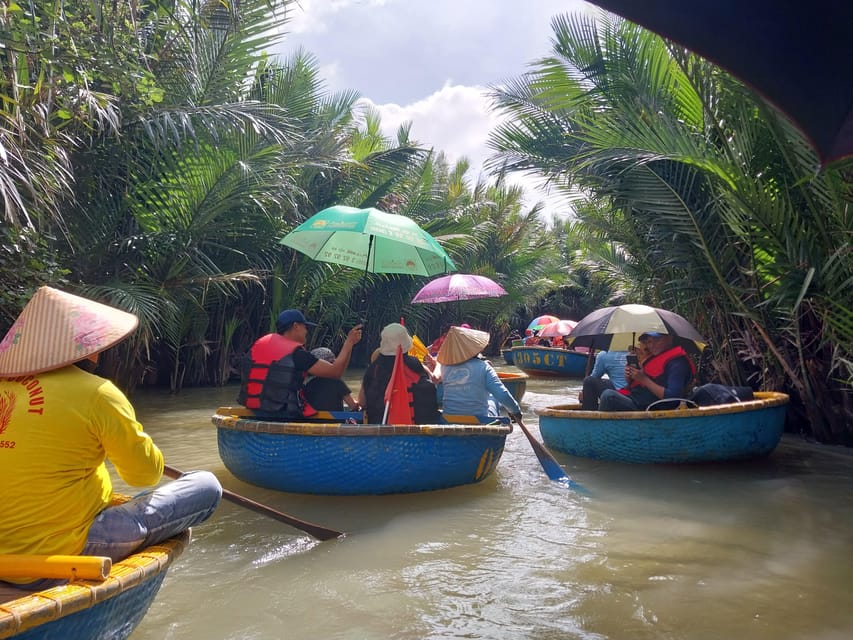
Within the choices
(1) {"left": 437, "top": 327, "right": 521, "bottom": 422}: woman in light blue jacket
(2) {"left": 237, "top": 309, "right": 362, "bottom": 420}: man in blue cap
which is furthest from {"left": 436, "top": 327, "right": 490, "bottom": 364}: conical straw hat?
(2) {"left": 237, "top": 309, "right": 362, "bottom": 420}: man in blue cap

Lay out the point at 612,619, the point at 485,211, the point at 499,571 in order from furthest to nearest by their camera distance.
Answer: the point at 485,211 < the point at 499,571 < the point at 612,619

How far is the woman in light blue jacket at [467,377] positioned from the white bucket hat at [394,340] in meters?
0.50

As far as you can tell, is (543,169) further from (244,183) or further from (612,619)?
(612,619)

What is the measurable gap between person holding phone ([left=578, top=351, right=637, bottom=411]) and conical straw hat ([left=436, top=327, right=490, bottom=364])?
5.75 feet

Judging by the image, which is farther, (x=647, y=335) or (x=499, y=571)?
(x=647, y=335)

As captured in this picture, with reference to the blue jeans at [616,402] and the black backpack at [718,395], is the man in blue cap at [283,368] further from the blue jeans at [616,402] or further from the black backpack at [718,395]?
the black backpack at [718,395]

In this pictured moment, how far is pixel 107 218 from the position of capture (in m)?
9.90

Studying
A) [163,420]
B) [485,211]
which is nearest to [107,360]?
[163,420]

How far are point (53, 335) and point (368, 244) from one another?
4.55 metres

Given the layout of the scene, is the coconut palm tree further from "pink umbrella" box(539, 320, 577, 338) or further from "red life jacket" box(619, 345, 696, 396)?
"pink umbrella" box(539, 320, 577, 338)

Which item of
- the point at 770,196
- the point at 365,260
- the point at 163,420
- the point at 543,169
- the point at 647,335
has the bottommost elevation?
the point at 163,420

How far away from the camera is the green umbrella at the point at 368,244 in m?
5.98

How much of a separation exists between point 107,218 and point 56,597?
872 centimetres

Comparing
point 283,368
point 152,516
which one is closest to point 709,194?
point 283,368
